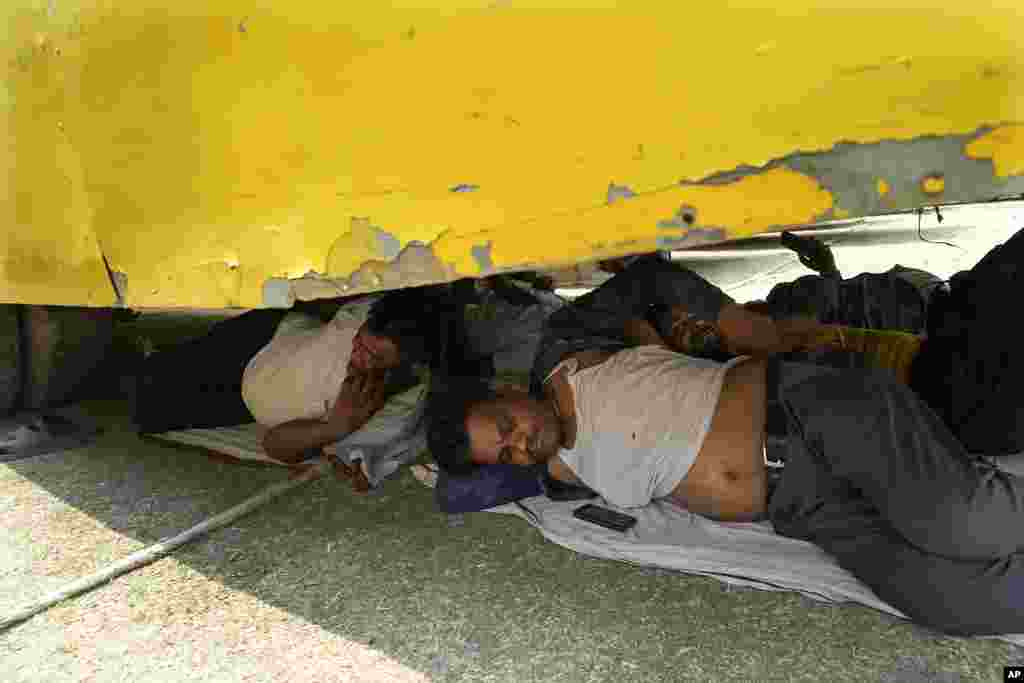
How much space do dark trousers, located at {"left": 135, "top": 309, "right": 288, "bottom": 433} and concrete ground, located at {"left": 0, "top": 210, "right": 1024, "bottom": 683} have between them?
75 centimetres

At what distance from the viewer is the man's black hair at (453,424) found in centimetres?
236

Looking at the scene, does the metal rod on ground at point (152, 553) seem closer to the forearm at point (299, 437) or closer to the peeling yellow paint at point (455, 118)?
the forearm at point (299, 437)

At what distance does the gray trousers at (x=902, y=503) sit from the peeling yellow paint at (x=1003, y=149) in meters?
1.01

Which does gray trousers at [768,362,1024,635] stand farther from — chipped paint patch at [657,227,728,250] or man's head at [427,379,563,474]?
chipped paint patch at [657,227,728,250]

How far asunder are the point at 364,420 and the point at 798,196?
229 cm

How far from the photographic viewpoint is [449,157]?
1.32m

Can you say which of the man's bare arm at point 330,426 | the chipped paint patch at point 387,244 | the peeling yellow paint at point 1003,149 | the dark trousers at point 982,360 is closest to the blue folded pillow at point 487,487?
the man's bare arm at point 330,426

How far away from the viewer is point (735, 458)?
204 cm

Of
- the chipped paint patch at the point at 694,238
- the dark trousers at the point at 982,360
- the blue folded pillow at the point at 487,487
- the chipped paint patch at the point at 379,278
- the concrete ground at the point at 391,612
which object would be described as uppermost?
the chipped paint patch at the point at 694,238

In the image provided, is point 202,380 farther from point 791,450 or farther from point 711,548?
point 791,450

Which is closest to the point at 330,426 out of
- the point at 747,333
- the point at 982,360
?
the point at 747,333

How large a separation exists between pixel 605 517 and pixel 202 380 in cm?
218

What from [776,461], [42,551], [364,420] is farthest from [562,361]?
[42,551]

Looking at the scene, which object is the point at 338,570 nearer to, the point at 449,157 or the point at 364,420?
the point at 364,420
